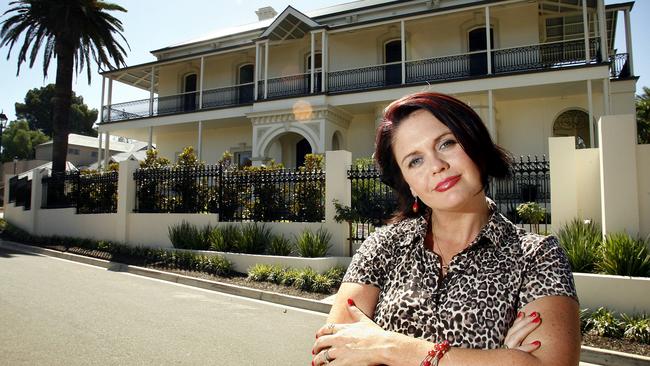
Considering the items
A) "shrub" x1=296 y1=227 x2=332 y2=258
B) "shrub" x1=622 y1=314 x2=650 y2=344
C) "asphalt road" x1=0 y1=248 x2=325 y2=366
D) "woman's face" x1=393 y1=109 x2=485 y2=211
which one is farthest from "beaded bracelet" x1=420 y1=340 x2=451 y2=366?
"shrub" x1=296 y1=227 x2=332 y2=258

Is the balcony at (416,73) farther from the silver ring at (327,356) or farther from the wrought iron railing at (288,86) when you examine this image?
the silver ring at (327,356)

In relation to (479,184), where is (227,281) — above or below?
below

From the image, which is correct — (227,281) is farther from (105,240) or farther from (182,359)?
(105,240)

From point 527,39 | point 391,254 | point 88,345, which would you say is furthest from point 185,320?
point 527,39

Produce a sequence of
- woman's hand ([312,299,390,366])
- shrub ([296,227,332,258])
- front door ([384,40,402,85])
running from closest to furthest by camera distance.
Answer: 1. woman's hand ([312,299,390,366])
2. shrub ([296,227,332,258])
3. front door ([384,40,402,85])

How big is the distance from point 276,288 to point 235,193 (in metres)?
4.07

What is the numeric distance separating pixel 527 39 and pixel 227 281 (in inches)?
592

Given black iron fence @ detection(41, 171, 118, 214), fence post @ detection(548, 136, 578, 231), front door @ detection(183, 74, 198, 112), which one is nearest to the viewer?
fence post @ detection(548, 136, 578, 231)

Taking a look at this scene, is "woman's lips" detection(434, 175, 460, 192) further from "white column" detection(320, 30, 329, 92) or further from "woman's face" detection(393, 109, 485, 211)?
"white column" detection(320, 30, 329, 92)

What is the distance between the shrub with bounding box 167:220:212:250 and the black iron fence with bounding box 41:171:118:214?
3.85 m

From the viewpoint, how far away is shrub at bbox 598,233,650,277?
18.8 ft

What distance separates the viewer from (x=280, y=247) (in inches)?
363

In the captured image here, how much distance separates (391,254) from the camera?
166 cm


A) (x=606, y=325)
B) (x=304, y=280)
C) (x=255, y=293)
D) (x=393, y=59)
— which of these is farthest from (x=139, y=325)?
(x=393, y=59)
